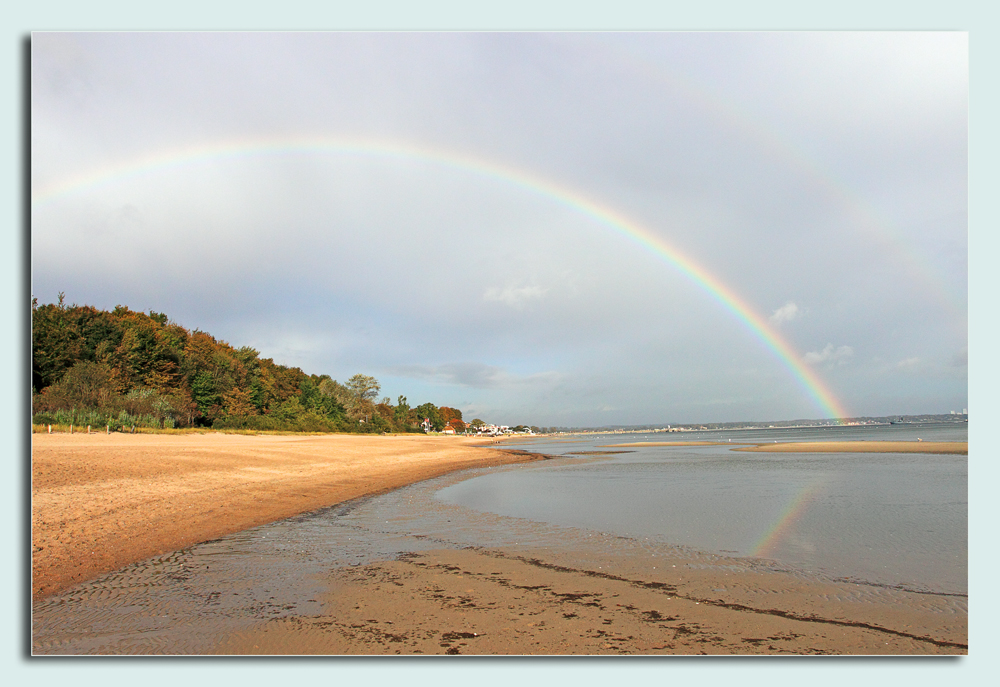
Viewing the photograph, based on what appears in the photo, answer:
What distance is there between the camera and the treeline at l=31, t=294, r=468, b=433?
84.4 ft

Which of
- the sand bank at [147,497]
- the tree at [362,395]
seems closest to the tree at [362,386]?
the tree at [362,395]

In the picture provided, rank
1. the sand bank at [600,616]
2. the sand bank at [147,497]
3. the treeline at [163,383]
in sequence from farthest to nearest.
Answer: the treeline at [163,383]
the sand bank at [147,497]
the sand bank at [600,616]

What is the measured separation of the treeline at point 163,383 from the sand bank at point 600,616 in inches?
261

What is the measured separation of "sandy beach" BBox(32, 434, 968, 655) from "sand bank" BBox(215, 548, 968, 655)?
20 mm

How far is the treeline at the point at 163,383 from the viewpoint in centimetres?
2573

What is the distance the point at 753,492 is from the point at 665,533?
9586mm

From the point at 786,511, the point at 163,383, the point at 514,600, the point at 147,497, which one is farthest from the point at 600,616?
the point at 163,383

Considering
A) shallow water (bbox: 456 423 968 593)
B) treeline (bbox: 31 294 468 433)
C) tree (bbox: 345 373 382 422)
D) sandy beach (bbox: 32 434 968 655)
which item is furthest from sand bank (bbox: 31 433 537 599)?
tree (bbox: 345 373 382 422)

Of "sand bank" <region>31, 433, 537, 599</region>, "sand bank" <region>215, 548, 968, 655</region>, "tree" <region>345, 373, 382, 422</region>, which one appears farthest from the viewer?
"tree" <region>345, 373, 382, 422</region>

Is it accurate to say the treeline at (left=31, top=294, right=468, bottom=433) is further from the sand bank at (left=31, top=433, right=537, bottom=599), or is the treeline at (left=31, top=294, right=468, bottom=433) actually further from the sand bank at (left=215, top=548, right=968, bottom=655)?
the sand bank at (left=215, top=548, right=968, bottom=655)

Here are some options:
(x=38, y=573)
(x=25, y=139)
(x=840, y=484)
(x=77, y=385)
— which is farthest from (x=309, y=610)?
(x=77, y=385)

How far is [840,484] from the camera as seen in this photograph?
21.8 meters

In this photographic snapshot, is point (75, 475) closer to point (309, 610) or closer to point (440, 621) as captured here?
point (309, 610)

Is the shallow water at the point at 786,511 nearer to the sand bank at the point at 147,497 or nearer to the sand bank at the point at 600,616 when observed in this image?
the sand bank at the point at 600,616
